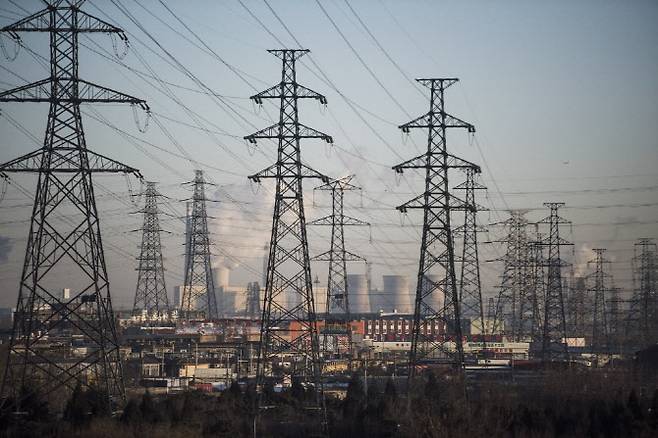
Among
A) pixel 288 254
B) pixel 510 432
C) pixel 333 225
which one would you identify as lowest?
pixel 510 432

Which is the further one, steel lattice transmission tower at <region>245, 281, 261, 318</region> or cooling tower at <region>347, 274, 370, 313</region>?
cooling tower at <region>347, 274, 370, 313</region>

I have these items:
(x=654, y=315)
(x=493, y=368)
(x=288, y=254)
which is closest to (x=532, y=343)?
(x=654, y=315)

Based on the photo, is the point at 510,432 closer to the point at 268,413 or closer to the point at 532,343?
the point at 268,413

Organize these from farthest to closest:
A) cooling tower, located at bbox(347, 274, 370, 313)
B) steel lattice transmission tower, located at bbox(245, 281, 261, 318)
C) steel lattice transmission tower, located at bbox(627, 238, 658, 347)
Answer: cooling tower, located at bbox(347, 274, 370, 313) → steel lattice transmission tower, located at bbox(245, 281, 261, 318) → steel lattice transmission tower, located at bbox(627, 238, 658, 347)

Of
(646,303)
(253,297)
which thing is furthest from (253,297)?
(646,303)

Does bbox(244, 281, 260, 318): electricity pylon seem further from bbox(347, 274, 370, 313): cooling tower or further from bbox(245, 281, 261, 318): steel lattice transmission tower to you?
bbox(347, 274, 370, 313): cooling tower

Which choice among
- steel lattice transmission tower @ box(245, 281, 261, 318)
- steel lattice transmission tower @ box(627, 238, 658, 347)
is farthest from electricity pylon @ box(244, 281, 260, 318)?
steel lattice transmission tower @ box(627, 238, 658, 347)

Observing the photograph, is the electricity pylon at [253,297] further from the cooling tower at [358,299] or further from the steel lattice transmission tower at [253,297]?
the cooling tower at [358,299]

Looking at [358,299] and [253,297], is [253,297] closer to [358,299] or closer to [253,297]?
[253,297]

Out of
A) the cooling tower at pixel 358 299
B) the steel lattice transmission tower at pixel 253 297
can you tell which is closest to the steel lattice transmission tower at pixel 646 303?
the steel lattice transmission tower at pixel 253 297

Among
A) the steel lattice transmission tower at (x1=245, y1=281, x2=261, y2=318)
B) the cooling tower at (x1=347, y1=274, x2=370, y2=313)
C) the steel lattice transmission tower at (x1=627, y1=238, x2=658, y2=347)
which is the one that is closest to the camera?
the steel lattice transmission tower at (x1=627, y1=238, x2=658, y2=347)

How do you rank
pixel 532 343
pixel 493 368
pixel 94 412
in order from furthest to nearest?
1. pixel 532 343
2. pixel 493 368
3. pixel 94 412
